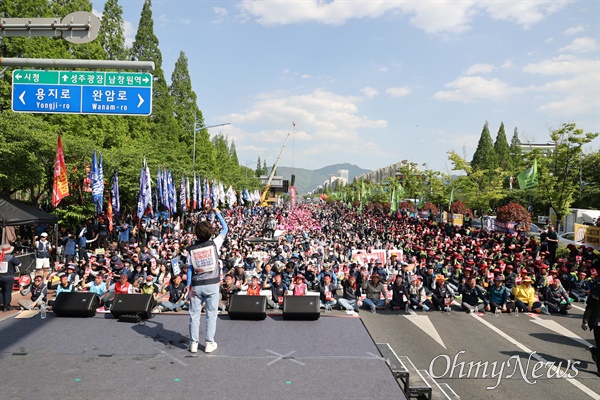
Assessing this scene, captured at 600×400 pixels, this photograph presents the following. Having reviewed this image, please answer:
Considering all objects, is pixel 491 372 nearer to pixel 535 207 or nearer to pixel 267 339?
pixel 267 339

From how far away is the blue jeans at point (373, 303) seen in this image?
1212cm

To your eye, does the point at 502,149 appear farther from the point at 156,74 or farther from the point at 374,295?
the point at 374,295

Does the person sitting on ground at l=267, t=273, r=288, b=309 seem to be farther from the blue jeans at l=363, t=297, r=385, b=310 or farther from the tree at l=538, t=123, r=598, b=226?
the tree at l=538, t=123, r=598, b=226

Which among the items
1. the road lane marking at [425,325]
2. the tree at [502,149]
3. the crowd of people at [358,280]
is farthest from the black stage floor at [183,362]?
the tree at [502,149]

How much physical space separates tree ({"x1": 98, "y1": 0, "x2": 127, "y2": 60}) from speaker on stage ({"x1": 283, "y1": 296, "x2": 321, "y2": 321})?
107ft

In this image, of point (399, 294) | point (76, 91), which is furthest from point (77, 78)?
point (399, 294)

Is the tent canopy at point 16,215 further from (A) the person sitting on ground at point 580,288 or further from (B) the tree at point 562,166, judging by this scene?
(B) the tree at point 562,166

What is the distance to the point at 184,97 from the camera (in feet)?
157

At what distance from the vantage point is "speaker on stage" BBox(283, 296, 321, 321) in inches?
267

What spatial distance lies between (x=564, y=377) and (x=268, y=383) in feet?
19.3

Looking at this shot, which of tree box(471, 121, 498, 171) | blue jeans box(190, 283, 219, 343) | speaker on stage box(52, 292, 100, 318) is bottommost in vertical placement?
speaker on stage box(52, 292, 100, 318)

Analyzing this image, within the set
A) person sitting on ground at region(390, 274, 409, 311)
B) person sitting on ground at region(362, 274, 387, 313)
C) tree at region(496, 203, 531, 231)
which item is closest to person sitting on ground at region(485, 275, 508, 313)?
person sitting on ground at region(390, 274, 409, 311)

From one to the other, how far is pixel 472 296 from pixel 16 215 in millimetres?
16880

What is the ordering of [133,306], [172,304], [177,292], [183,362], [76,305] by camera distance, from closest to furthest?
[183,362] → [133,306] → [76,305] → [172,304] → [177,292]
